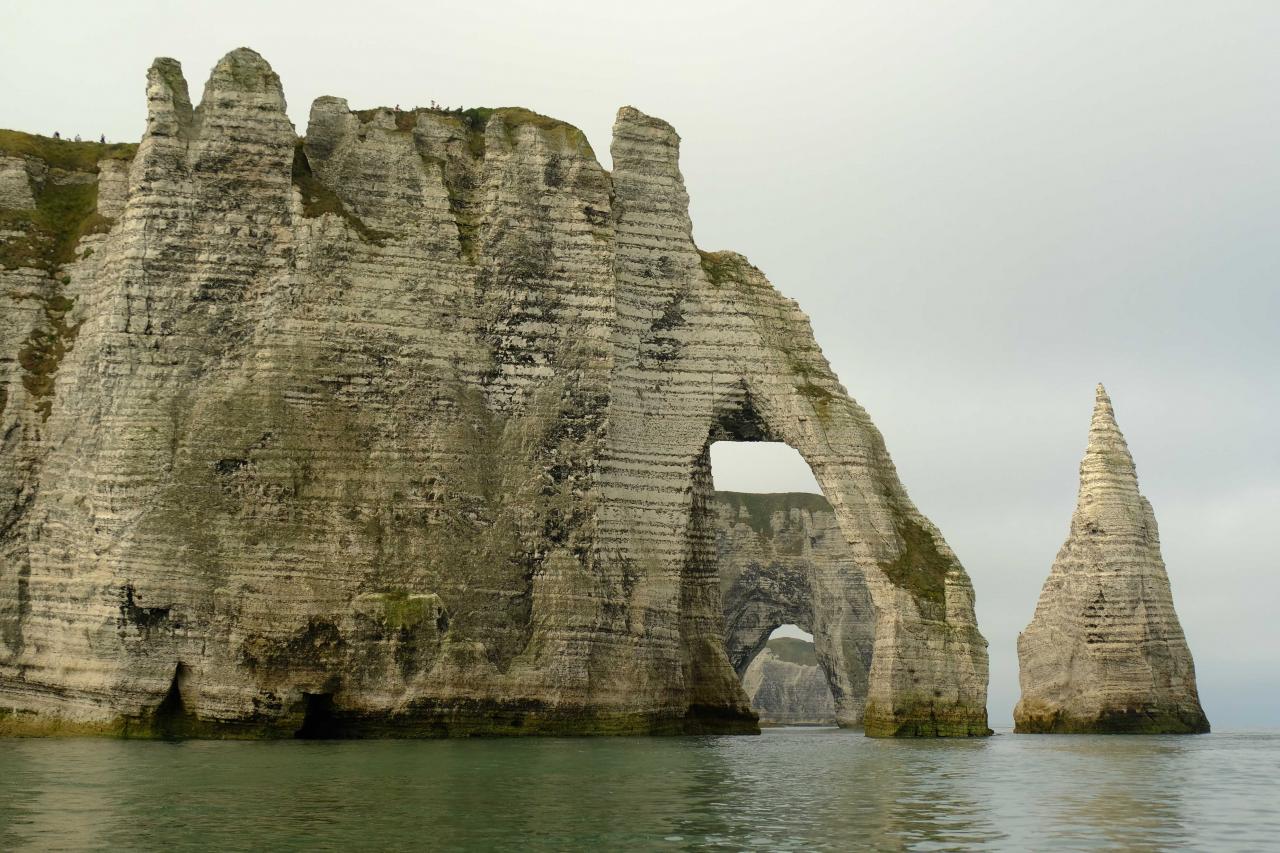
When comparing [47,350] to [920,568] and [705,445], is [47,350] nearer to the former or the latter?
[705,445]

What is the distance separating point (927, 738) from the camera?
41062mm

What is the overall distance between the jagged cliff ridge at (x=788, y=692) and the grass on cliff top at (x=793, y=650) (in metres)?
1.95

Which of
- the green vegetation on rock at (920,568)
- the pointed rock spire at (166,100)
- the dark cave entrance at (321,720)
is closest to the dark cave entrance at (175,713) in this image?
the dark cave entrance at (321,720)

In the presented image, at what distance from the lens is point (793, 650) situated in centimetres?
10619

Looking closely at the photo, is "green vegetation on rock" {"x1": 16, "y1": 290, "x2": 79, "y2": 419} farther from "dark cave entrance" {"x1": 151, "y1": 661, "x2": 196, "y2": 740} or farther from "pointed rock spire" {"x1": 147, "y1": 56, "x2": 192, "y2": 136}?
"dark cave entrance" {"x1": 151, "y1": 661, "x2": 196, "y2": 740}

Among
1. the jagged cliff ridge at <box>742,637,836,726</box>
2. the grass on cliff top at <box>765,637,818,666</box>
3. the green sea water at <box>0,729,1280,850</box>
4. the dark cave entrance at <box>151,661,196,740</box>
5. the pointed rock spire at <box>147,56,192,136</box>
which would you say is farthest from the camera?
the grass on cliff top at <box>765,637,818,666</box>

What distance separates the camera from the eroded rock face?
7444 cm

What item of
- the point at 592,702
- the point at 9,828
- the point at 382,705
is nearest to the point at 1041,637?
the point at 592,702

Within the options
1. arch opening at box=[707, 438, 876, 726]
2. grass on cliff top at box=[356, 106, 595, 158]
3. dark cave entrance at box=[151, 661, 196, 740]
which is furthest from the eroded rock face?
dark cave entrance at box=[151, 661, 196, 740]

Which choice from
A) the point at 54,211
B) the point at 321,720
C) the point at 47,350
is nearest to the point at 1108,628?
the point at 321,720

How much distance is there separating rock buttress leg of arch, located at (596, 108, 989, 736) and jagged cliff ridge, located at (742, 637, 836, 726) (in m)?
53.0

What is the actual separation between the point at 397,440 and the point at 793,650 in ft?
227

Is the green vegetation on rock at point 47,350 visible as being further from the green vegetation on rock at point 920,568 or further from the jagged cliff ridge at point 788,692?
the jagged cliff ridge at point 788,692

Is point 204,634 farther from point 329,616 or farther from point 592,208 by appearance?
point 592,208
